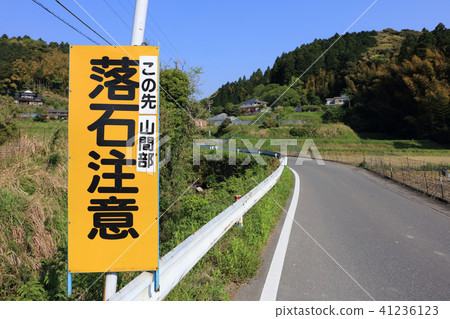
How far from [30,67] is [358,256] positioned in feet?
207

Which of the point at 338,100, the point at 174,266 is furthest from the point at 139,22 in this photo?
the point at 338,100

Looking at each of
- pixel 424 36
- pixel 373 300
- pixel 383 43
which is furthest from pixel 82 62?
pixel 383 43

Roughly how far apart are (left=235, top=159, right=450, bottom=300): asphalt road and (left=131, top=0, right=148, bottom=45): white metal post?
280 cm

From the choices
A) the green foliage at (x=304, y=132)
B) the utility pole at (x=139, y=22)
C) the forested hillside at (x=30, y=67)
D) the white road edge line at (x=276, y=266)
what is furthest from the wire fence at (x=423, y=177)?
the green foliage at (x=304, y=132)

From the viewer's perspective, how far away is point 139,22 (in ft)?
9.27

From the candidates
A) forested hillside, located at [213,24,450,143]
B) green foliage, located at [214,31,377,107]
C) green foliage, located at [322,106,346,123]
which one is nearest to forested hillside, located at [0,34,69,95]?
forested hillside, located at [213,24,450,143]

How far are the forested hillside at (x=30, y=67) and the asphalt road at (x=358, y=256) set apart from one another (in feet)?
113

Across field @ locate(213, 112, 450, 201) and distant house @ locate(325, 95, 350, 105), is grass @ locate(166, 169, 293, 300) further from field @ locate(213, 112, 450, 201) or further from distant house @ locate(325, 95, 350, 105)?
distant house @ locate(325, 95, 350, 105)

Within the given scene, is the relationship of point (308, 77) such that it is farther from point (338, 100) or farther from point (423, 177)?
point (423, 177)

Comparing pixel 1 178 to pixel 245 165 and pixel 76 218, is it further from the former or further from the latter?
pixel 245 165

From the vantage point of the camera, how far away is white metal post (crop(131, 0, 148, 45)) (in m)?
2.74

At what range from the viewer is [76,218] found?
8.07 ft

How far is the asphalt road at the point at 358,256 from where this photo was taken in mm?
3332

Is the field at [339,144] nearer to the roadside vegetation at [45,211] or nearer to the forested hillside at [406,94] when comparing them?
the forested hillside at [406,94]
